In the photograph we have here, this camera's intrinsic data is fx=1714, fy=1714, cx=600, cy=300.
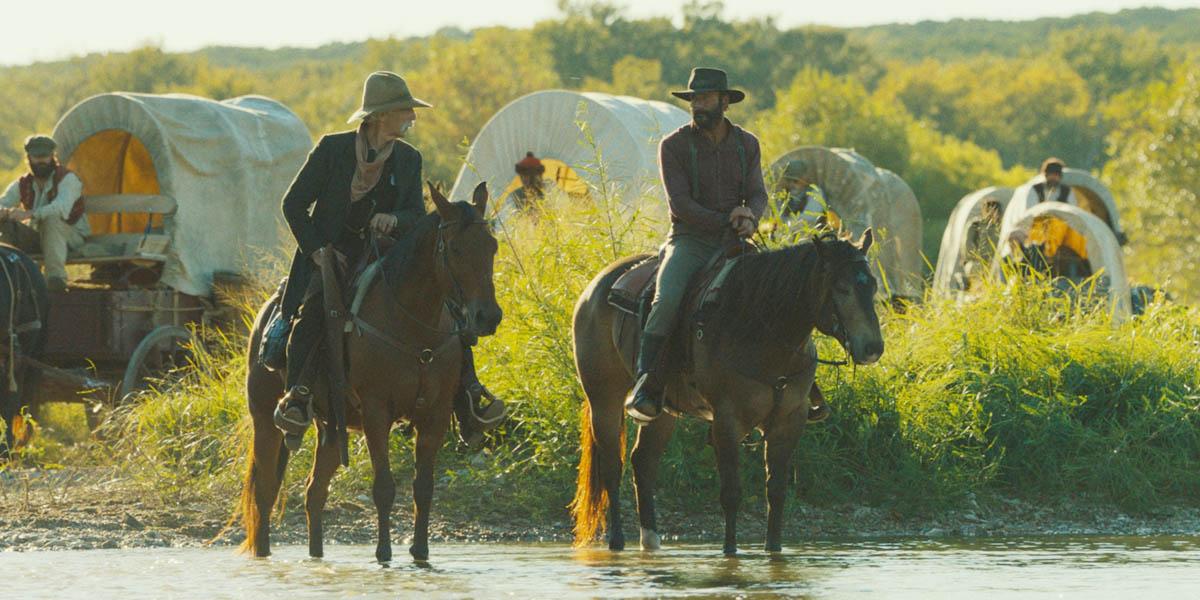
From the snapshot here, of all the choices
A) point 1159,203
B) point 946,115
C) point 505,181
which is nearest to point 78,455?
point 505,181

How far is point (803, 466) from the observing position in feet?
37.5

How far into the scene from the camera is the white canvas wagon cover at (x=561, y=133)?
1989 centimetres

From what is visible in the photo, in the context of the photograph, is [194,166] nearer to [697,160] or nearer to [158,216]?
[158,216]

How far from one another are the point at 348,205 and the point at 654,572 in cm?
249

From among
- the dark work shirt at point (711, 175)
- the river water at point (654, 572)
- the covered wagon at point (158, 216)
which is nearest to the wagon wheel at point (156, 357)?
the covered wagon at point (158, 216)

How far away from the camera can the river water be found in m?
7.54

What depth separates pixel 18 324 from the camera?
14539 mm

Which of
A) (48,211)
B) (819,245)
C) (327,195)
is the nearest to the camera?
(819,245)

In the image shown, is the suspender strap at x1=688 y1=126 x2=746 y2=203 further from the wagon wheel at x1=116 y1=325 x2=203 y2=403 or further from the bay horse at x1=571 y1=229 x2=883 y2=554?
the wagon wheel at x1=116 y1=325 x2=203 y2=403

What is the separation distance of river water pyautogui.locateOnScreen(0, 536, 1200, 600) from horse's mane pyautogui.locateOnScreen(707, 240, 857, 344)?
119cm

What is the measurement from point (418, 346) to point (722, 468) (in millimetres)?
1681

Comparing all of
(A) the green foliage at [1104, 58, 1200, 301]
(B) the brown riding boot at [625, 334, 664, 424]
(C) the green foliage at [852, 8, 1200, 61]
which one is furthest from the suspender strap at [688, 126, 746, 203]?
(C) the green foliage at [852, 8, 1200, 61]

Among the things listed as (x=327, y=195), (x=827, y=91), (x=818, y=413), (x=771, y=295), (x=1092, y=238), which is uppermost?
(x=827, y=91)

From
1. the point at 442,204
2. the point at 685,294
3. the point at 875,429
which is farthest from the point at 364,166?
the point at 875,429
